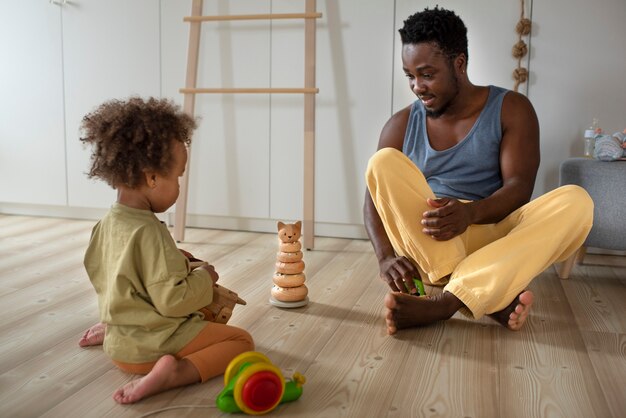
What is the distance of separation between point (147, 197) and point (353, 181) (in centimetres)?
157

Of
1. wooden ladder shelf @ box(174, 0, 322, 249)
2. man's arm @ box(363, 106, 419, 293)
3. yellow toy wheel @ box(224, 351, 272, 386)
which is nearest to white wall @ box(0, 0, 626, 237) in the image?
wooden ladder shelf @ box(174, 0, 322, 249)

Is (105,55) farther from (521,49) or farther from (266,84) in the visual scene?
(521,49)

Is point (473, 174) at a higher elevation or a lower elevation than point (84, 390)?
higher

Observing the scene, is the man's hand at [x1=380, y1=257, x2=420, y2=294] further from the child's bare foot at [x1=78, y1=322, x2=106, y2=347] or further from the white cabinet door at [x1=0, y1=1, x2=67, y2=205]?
the white cabinet door at [x1=0, y1=1, x2=67, y2=205]

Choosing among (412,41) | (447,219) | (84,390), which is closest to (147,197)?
(84,390)

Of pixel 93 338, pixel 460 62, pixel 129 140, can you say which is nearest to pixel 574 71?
pixel 460 62

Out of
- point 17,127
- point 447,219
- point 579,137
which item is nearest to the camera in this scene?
point 447,219

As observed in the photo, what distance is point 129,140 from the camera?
1.35 meters

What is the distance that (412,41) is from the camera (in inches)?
76.2

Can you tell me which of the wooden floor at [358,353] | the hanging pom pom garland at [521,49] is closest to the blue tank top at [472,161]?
the wooden floor at [358,353]

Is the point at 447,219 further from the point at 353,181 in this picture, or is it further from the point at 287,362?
the point at 353,181

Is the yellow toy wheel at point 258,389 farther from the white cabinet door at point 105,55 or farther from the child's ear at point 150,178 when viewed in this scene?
the white cabinet door at point 105,55

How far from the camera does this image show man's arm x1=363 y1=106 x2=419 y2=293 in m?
1.82

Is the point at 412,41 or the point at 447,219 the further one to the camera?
the point at 412,41
